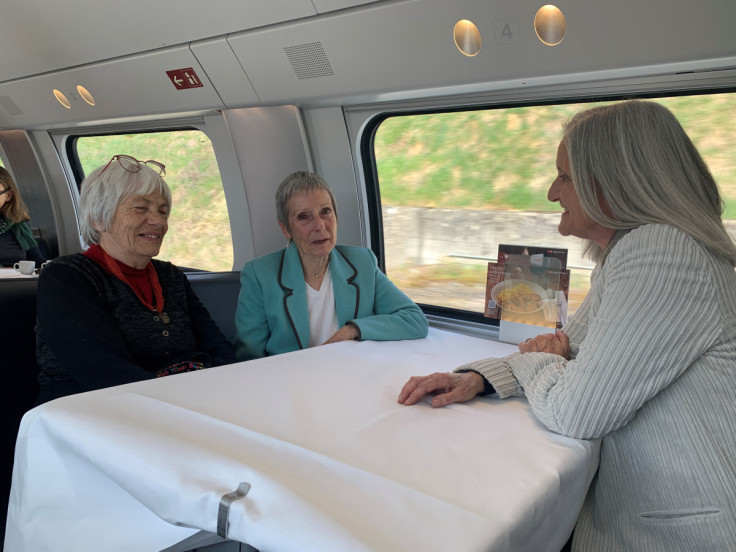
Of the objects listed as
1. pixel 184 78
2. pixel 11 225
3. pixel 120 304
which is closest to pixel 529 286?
pixel 120 304

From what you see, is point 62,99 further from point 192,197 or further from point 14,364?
point 14,364

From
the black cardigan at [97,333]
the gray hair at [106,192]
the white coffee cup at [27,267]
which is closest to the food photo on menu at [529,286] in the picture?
the black cardigan at [97,333]

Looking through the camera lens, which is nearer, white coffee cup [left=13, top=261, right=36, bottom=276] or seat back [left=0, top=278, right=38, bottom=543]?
seat back [left=0, top=278, right=38, bottom=543]

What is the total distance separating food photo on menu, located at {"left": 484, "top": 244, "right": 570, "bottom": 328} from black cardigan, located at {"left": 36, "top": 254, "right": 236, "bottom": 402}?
1.32 meters

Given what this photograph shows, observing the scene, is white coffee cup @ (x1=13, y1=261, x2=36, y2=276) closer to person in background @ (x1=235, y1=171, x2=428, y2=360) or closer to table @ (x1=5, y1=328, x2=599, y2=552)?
person in background @ (x1=235, y1=171, x2=428, y2=360)

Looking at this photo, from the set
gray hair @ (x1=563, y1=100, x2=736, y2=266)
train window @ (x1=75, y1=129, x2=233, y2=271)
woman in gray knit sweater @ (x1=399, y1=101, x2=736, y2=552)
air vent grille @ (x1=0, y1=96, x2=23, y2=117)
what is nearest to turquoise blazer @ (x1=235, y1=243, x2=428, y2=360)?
woman in gray knit sweater @ (x1=399, y1=101, x2=736, y2=552)

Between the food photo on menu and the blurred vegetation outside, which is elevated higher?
the blurred vegetation outside

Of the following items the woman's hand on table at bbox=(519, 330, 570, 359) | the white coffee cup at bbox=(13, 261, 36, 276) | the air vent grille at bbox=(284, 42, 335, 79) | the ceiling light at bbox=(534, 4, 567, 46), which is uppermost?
the air vent grille at bbox=(284, 42, 335, 79)

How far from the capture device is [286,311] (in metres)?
2.55

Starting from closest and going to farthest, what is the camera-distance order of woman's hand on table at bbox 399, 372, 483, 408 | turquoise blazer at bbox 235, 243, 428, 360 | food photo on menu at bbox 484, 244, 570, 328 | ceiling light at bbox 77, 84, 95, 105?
woman's hand on table at bbox 399, 372, 483, 408, turquoise blazer at bbox 235, 243, 428, 360, food photo on menu at bbox 484, 244, 570, 328, ceiling light at bbox 77, 84, 95, 105

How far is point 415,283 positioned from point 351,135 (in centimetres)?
98

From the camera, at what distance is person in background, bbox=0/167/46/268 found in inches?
196

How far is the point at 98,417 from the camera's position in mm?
1196

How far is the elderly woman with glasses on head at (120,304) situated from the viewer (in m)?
1.90
